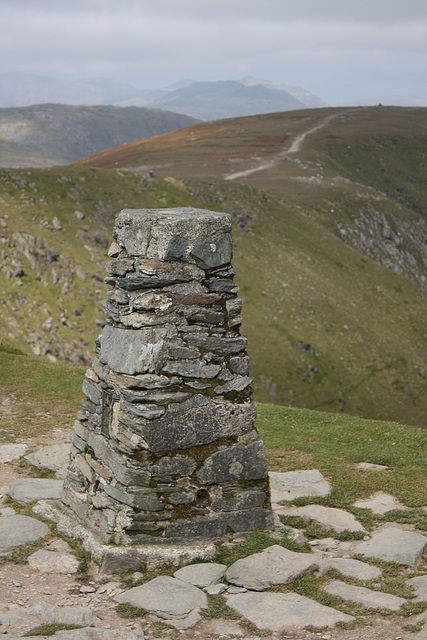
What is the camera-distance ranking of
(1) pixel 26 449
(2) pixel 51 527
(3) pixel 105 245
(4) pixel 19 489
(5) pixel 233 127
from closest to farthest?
(2) pixel 51 527 < (4) pixel 19 489 < (1) pixel 26 449 < (3) pixel 105 245 < (5) pixel 233 127

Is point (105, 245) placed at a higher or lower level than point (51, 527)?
higher

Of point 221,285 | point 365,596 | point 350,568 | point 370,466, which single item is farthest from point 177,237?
point 370,466

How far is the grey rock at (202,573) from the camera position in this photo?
350 inches

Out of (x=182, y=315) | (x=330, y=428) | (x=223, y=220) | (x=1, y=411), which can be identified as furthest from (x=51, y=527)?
(x=330, y=428)

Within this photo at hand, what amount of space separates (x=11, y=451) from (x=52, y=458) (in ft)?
4.41

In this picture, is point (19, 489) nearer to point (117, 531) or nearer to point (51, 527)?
point (51, 527)

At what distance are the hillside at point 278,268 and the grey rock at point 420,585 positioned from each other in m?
32.5

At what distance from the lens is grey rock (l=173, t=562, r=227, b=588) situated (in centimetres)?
888

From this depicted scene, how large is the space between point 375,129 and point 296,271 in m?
91.3

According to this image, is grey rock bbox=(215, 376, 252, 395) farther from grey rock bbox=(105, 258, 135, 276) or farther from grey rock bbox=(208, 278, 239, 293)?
grey rock bbox=(105, 258, 135, 276)

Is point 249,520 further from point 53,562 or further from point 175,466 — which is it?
point 53,562

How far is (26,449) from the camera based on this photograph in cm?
1530

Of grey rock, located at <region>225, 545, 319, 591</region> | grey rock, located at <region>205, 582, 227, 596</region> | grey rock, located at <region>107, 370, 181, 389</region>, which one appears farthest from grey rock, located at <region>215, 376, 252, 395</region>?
grey rock, located at <region>205, 582, 227, 596</region>

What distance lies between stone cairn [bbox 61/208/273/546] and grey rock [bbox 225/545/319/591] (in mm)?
774
